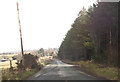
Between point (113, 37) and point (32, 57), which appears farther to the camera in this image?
point (32, 57)

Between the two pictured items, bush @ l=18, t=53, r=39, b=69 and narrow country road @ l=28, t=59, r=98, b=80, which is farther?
bush @ l=18, t=53, r=39, b=69

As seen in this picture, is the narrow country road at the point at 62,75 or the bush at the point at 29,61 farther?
the bush at the point at 29,61

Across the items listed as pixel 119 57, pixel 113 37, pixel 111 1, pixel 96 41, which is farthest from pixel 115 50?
pixel 96 41

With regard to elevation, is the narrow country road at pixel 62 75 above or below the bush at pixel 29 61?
below

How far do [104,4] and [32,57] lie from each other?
1525cm

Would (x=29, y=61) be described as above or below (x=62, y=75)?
above

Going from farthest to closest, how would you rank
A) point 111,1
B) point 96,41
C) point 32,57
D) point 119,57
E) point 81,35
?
point 81,35 < point 96,41 < point 32,57 < point 111,1 < point 119,57

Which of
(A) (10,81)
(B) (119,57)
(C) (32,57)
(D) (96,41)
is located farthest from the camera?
(D) (96,41)

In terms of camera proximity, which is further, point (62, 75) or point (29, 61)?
point (29, 61)

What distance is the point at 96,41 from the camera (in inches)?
1515

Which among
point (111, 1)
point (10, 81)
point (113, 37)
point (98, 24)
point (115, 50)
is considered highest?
point (111, 1)

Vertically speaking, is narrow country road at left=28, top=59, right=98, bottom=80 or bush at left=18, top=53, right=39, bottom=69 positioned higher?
bush at left=18, top=53, right=39, bottom=69

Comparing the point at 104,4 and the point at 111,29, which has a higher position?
the point at 104,4

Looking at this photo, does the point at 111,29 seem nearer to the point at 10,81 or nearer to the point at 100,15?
the point at 100,15
